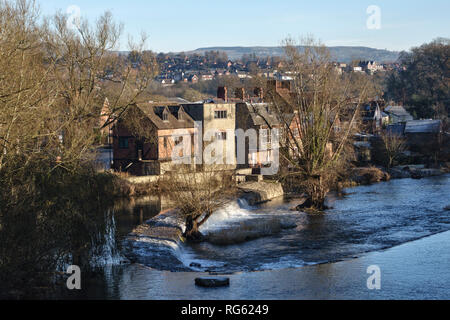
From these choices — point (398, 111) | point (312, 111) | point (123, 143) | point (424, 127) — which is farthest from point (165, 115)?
point (398, 111)

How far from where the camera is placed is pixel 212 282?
21016 mm

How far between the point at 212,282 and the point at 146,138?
29.0m

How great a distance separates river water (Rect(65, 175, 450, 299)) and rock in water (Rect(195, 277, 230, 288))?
1.12ft

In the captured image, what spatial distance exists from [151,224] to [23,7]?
13.9m

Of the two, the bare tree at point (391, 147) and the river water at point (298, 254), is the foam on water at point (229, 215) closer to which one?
the river water at point (298, 254)

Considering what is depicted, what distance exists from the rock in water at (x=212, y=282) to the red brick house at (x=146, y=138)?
26.8m

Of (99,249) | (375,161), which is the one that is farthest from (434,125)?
(99,249)

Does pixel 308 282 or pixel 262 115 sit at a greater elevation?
pixel 262 115

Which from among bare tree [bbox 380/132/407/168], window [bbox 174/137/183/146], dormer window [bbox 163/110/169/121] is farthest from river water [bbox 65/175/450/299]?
bare tree [bbox 380/132/407/168]

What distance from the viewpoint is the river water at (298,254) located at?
Result: 20594 mm

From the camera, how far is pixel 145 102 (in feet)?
161

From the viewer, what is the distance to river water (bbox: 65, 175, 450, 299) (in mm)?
20594

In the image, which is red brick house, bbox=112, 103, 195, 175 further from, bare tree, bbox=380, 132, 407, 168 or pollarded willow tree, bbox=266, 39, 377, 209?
bare tree, bbox=380, 132, 407, 168

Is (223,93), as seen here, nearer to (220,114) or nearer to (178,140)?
(220,114)
